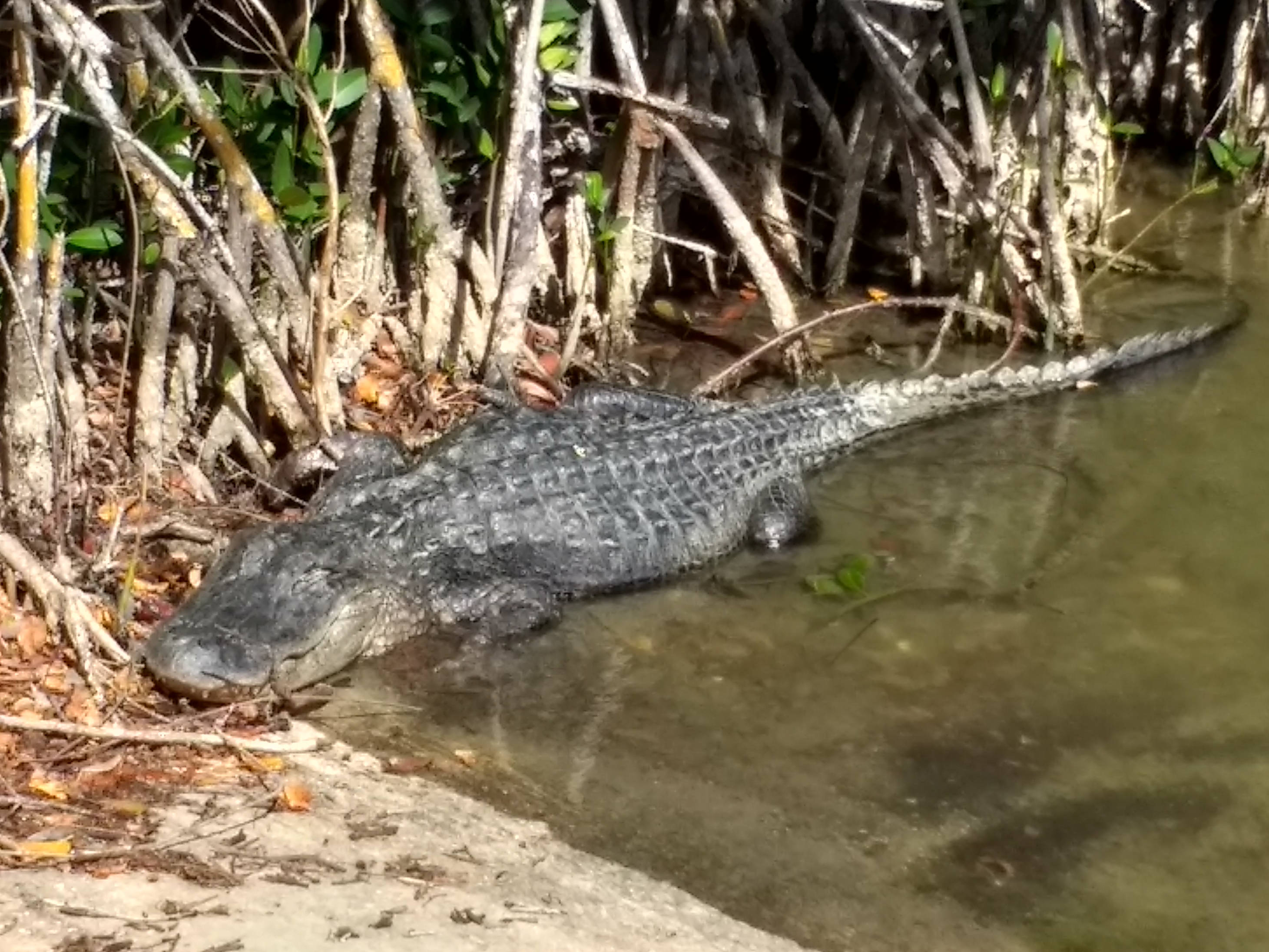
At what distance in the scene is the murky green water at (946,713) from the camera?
3324mm

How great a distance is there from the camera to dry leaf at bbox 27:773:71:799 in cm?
304

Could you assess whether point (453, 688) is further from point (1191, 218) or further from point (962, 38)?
point (1191, 218)

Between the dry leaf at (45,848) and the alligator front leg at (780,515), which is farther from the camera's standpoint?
the alligator front leg at (780,515)

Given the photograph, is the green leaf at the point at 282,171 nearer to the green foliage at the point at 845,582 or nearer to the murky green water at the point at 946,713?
the murky green water at the point at 946,713

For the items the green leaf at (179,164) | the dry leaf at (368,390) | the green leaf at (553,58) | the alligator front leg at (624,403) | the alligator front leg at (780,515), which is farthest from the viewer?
the alligator front leg at (624,403)

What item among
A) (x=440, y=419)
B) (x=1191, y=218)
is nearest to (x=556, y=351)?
(x=440, y=419)

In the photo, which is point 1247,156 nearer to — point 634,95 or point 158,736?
point 634,95

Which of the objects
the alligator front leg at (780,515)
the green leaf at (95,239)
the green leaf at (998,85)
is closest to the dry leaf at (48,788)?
the green leaf at (95,239)

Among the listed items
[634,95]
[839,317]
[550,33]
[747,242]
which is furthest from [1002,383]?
[550,33]

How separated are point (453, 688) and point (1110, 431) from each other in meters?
2.75

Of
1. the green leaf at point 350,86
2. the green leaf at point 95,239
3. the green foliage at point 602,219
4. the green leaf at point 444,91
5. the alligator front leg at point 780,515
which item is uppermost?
the green leaf at point 350,86

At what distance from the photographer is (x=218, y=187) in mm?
4531

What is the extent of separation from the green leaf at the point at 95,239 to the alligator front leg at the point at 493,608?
4.35 feet

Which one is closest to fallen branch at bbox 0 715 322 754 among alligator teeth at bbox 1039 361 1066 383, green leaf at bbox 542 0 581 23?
green leaf at bbox 542 0 581 23
